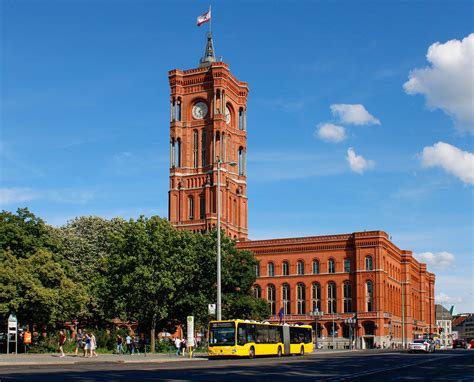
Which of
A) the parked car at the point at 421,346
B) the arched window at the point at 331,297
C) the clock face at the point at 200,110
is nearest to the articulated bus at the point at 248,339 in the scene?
the parked car at the point at 421,346

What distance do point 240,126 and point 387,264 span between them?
36596 millimetres

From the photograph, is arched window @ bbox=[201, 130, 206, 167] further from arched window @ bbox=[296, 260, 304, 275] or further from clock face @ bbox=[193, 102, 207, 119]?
arched window @ bbox=[296, 260, 304, 275]

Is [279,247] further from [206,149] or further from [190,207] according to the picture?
[206,149]

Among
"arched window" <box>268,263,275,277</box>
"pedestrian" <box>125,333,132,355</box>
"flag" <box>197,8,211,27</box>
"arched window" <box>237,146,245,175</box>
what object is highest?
"flag" <box>197,8,211,27</box>

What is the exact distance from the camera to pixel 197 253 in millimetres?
69875

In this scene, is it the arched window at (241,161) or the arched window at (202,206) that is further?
the arched window at (241,161)

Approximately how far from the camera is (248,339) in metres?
49.5

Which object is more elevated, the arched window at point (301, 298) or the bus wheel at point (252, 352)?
the arched window at point (301, 298)

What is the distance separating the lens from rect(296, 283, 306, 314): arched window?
377 ft

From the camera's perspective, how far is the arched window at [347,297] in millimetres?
111188

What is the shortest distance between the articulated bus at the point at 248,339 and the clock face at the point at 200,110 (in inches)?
2944

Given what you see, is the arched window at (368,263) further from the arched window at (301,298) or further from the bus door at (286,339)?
the bus door at (286,339)

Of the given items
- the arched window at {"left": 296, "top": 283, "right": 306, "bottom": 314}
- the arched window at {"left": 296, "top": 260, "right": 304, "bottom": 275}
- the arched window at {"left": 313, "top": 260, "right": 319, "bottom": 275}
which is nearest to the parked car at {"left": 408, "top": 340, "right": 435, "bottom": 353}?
the arched window at {"left": 313, "top": 260, "right": 319, "bottom": 275}

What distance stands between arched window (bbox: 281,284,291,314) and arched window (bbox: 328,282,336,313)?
6757mm
